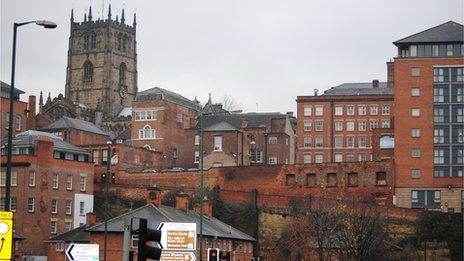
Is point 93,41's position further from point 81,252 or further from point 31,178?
point 81,252

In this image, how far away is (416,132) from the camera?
10575 centimetres

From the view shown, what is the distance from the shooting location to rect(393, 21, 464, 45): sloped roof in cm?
10638

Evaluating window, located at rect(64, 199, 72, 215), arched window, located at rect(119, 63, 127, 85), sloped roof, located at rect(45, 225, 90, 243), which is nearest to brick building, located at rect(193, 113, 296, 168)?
window, located at rect(64, 199, 72, 215)

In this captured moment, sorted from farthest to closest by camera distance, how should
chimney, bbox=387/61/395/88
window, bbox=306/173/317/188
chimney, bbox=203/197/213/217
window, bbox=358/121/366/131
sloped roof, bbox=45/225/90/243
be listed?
chimney, bbox=387/61/395/88 < window, bbox=358/121/366/131 < window, bbox=306/173/317/188 < chimney, bbox=203/197/213/217 < sloped roof, bbox=45/225/90/243

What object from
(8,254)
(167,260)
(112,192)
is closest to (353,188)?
(112,192)

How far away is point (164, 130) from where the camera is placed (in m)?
131

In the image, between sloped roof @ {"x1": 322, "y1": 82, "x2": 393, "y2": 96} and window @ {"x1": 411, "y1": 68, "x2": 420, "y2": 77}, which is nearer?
window @ {"x1": 411, "y1": 68, "x2": 420, "y2": 77}

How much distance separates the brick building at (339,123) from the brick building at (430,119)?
88.9 ft

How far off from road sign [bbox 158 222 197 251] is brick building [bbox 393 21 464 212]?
64.6 m

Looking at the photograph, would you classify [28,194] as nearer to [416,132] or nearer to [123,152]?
[123,152]

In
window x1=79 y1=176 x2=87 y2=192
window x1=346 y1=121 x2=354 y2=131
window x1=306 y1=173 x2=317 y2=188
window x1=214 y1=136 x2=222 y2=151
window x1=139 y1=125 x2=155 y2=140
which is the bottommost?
window x1=79 y1=176 x2=87 y2=192

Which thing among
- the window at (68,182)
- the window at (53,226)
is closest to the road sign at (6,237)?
the window at (53,226)

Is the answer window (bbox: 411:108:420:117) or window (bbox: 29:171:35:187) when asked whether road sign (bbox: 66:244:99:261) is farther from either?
window (bbox: 411:108:420:117)

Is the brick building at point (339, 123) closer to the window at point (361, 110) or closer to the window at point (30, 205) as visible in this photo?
the window at point (361, 110)
